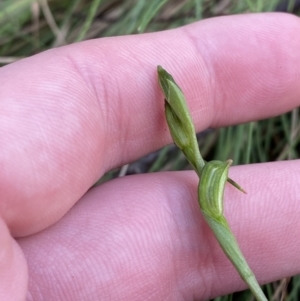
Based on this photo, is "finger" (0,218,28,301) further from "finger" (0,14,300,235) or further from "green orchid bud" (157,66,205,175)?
"green orchid bud" (157,66,205,175)

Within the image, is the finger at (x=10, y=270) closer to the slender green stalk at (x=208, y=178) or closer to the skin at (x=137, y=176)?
the skin at (x=137, y=176)

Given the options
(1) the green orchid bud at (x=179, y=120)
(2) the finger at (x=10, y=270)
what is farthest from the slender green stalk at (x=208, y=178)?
(2) the finger at (x=10, y=270)

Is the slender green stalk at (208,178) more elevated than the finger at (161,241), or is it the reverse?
the slender green stalk at (208,178)

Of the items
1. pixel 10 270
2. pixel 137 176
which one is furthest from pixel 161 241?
pixel 10 270

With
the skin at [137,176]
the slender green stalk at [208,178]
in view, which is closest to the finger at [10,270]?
the skin at [137,176]


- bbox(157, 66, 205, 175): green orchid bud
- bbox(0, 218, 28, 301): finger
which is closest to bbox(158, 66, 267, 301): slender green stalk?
bbox(157, 66, 205, 175): green orchid bud

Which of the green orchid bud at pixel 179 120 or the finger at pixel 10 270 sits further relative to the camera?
the green orchid bud at pixel 179 120

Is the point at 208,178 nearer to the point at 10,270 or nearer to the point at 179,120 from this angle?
the point at 179,120
